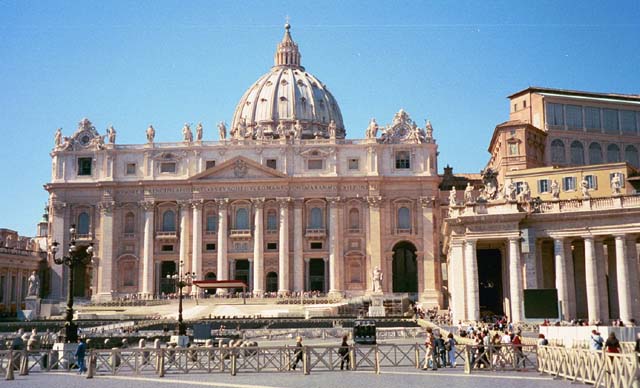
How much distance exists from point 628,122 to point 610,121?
1.92 meters

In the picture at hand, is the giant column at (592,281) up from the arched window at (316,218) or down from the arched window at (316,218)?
down

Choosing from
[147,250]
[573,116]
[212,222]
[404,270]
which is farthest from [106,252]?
[573,116]

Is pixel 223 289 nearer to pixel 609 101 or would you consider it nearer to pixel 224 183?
pixel 224 183

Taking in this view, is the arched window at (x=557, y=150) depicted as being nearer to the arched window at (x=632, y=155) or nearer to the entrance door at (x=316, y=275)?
the arched window at (x=632, y=155)

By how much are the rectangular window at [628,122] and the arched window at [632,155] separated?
5.76ft

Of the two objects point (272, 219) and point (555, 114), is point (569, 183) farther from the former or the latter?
point (272, 219)

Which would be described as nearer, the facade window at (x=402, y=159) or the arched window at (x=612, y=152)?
the arched window at (x=612, y=152)

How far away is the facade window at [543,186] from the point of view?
5959 cm

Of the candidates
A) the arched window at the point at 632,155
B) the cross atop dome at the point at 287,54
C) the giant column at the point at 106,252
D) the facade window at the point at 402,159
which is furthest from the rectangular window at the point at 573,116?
the cross atop dome at the point at 287,54

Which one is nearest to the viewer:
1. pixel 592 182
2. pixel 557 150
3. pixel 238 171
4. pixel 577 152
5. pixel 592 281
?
pixel 592 281

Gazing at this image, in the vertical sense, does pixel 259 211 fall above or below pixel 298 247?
above

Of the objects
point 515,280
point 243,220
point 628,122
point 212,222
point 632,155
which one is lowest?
point 515,280

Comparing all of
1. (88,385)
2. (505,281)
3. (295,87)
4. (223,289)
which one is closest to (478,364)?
(88,385)

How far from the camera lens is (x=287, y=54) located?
471 feet
